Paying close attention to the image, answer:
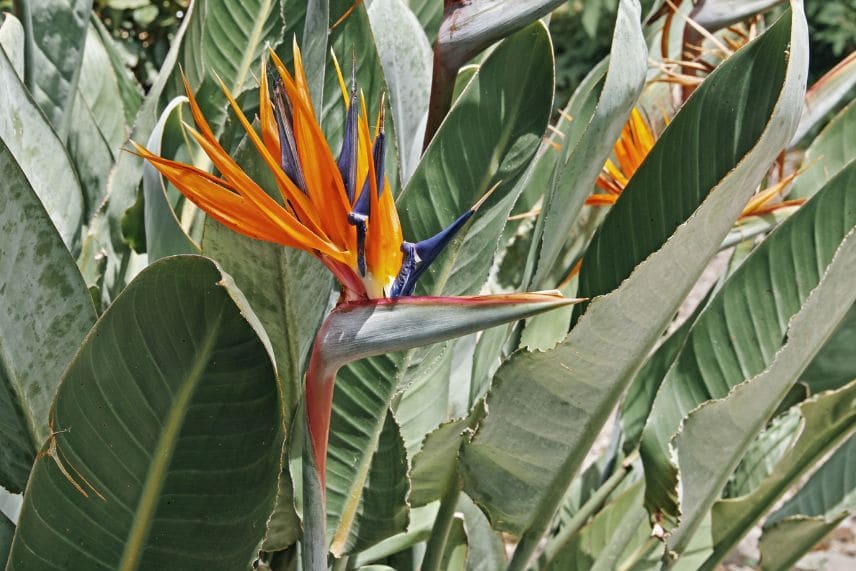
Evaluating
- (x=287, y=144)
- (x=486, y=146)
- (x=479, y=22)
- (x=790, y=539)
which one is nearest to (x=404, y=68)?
(x=486, y=146)

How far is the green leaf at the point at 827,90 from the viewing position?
1.11 meters

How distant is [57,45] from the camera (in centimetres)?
114

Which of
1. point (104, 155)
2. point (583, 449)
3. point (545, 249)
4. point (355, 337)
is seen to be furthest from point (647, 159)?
point (104, 155)

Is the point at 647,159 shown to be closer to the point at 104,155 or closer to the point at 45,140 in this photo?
the point at 45,140

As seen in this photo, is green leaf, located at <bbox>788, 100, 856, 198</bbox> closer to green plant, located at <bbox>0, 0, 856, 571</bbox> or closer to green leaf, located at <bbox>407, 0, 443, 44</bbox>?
green plant, located at <bbox>0, 0, 856, 571</bbox>

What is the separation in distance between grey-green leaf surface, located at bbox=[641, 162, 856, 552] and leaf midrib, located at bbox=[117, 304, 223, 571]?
0.46m

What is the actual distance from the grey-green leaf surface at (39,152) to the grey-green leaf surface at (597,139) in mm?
445

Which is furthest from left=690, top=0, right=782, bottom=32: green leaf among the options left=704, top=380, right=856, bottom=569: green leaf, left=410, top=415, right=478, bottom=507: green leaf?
left=410, top=415, right=478, bottom=507: green leaf

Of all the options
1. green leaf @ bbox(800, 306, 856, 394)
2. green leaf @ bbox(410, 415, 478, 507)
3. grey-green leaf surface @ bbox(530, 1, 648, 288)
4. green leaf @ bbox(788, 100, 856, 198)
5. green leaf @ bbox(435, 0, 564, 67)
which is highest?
green leaf @ bbox(788, 100, 856, 198)

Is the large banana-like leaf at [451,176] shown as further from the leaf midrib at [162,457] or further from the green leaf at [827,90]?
the green leaf at [827,90]

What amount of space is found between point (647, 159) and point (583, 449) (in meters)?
0.24

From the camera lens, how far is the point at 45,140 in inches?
37.9

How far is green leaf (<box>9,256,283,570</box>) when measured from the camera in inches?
23.5

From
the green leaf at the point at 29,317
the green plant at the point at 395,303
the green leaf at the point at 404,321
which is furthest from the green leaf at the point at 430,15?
the green leaf at the point at 404,321
